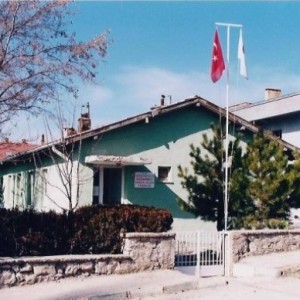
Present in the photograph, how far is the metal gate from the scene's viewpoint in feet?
36.6

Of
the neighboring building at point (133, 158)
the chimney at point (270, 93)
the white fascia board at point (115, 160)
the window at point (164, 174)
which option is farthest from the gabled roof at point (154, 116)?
the chimney at point (270, 93)

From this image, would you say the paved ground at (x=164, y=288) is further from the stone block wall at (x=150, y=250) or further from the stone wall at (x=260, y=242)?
the stone wall at (x=260, y=242)

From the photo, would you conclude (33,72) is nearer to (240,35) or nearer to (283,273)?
(240,35)

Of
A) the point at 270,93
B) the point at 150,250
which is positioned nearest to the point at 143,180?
the point at 150,250

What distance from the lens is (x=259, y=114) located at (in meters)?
27.0

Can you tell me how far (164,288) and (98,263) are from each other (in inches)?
57.2

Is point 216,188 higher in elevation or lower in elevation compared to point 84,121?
lower

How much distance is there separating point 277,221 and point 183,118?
17.8 feet

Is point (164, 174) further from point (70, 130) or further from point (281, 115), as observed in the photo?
point (281, 115)

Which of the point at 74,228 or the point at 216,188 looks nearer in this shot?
the point at 74,228

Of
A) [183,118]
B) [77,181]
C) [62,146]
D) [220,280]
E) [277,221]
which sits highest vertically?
[183,118]

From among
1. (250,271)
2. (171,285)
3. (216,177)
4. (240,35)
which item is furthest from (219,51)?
(171,285)

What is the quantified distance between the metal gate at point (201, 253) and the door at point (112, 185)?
5108mm

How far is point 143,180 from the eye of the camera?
651 inches
